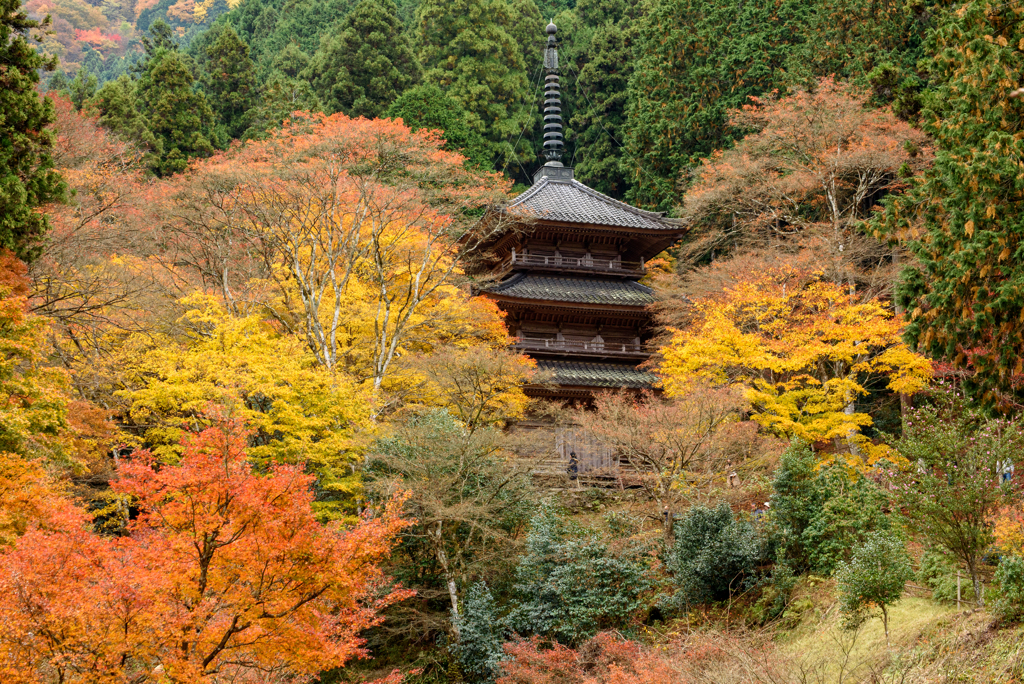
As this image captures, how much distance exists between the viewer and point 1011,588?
10758 mm


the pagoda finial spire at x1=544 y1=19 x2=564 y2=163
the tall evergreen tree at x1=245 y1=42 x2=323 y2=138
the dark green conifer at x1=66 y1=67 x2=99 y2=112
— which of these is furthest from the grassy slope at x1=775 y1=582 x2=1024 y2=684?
the dark green conifer at x1=66 y1=67 x2=99 y2=112

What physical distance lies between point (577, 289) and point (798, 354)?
26.1ft

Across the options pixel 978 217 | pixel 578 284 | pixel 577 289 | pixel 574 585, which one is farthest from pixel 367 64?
pixel 978 217

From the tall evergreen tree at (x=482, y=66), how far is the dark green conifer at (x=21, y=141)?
24.7 meters

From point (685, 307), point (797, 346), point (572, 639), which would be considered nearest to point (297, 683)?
point (572, 639)

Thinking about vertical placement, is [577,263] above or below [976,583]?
above

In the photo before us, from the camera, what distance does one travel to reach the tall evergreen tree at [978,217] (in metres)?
Answer: 13.1

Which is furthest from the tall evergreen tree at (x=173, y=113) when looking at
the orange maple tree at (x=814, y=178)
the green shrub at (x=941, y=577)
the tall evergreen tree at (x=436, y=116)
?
the green shrub at (x=941, y=577)

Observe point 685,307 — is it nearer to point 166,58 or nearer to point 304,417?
point 304,417

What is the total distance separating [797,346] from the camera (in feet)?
69.0

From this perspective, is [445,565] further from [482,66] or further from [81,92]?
[81,92]

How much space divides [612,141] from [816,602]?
29.3m

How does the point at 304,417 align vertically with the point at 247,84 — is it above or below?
below

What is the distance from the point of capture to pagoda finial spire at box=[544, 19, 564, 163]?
32.5 meters
